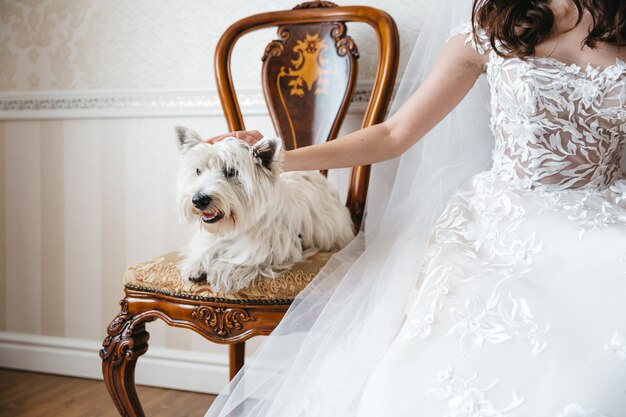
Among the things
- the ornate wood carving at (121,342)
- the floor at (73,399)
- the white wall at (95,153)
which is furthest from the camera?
the white wall at (95,153)

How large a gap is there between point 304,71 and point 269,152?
2.09 ft

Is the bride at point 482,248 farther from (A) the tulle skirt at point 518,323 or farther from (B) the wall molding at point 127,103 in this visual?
(B) the wall molding at point 127,103

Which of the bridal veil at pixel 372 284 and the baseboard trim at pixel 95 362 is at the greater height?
the bridal veil at pixel 372 284

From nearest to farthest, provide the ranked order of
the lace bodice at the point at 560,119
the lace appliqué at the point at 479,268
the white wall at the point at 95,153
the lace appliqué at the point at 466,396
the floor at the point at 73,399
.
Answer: the lace appliqué at the point at 466,396 → the lace appliqué at the point at 479,268 → the lace bodice at the point at 560,119 → the floor at the point at 73,399 → the white wall at the point at 95,153

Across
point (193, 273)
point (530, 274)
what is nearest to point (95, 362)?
Result: point (193, 273)

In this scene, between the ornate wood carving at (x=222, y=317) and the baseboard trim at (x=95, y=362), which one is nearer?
the ornate wood carving at (x=222, y=317)

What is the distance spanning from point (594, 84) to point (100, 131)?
71.5 inches

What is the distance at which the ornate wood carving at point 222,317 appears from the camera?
129cm

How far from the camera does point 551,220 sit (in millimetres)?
1032

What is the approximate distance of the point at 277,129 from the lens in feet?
5.91

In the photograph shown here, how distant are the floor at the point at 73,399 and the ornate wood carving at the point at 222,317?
81 cm

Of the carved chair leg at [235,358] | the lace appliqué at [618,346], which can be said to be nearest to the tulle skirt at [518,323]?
the lace appliqué at [618,346]

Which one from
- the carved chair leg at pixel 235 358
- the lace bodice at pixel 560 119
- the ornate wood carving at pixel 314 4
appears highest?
the ornate wood carving at pixel 314 4

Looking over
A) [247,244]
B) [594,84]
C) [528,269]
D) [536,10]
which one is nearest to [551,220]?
[528,269]
